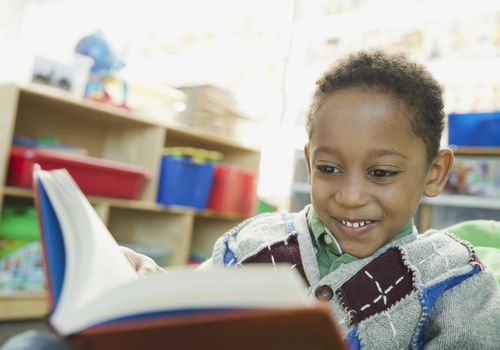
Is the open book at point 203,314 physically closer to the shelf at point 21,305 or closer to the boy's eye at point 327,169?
the boy's eye at point 327,169

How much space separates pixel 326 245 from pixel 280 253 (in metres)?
0.07

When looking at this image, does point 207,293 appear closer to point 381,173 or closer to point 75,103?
point 381,173

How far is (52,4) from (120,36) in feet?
2.31

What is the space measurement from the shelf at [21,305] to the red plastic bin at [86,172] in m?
0.42

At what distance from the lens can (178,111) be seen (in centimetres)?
286

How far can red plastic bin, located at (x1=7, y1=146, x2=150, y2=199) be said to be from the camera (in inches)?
76.7

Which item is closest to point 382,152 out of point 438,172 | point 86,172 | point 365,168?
point 365,168

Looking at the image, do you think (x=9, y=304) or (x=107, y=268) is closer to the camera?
(x=107, y=268)

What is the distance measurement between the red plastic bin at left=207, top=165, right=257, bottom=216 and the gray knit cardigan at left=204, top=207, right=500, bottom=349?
2027 mm

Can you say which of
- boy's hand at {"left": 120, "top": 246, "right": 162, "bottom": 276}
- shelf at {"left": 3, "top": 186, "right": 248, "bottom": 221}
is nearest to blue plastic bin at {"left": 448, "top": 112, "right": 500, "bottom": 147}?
shelf at {"left": 3, "top": 186, "right": 248, "bottom": 221}

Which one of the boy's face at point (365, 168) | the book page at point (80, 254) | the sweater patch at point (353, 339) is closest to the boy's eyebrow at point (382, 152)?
the boy's face at point (365, 168)

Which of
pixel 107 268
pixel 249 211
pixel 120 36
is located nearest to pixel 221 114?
pixel 249 211

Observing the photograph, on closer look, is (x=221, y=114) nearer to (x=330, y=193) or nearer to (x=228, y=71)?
(x=228, y=71)

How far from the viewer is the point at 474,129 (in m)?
2.63
